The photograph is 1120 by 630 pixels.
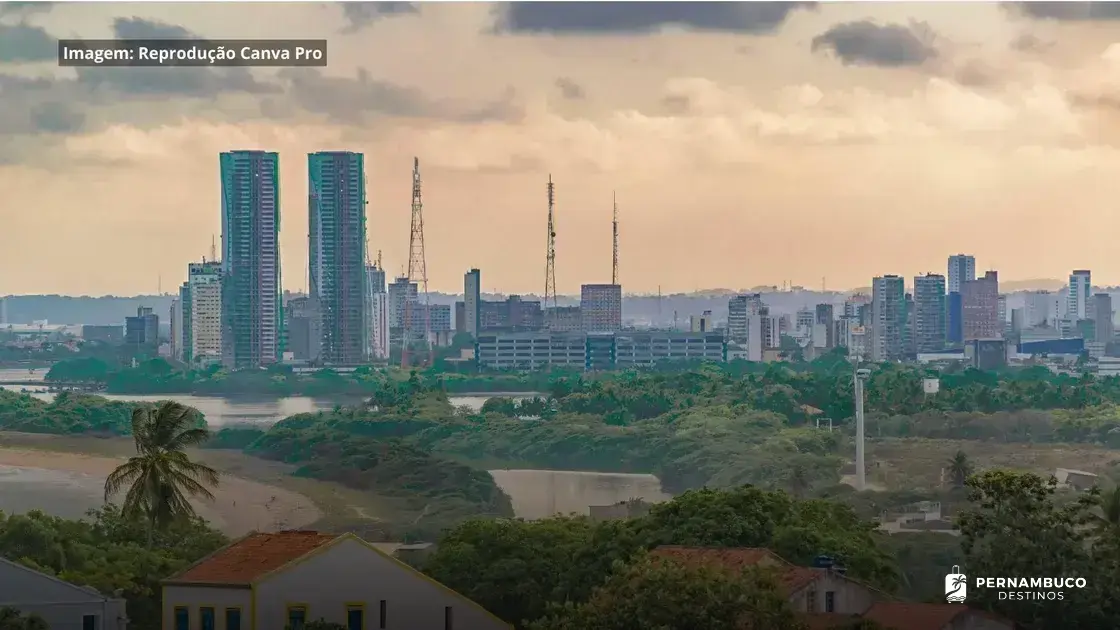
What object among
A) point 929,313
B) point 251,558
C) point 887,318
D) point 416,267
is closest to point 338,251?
point 416,267

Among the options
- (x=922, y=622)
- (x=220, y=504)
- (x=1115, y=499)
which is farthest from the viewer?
(x=220, y=504)

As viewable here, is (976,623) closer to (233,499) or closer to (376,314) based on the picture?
(233,499)

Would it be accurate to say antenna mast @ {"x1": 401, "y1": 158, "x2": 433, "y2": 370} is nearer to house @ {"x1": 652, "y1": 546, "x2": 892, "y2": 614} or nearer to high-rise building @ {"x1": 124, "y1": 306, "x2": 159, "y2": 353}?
high-rise building @ {"x1": 124, "y1": 306, "x2": 159, "y2": 353}

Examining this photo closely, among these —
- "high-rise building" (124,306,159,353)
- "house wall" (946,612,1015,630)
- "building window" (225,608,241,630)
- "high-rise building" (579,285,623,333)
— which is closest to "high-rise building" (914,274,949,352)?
"high-rise building" (579,285,623,333)

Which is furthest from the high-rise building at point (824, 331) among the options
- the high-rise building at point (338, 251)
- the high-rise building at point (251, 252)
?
the high-rise building at point (251, 252)

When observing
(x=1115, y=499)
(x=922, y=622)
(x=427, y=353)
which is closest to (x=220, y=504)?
(x=1115, y=499)

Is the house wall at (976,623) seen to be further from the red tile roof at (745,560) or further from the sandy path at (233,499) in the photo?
the sandy path at (233,499)

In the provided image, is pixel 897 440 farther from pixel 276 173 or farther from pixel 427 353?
pixel 276 173
